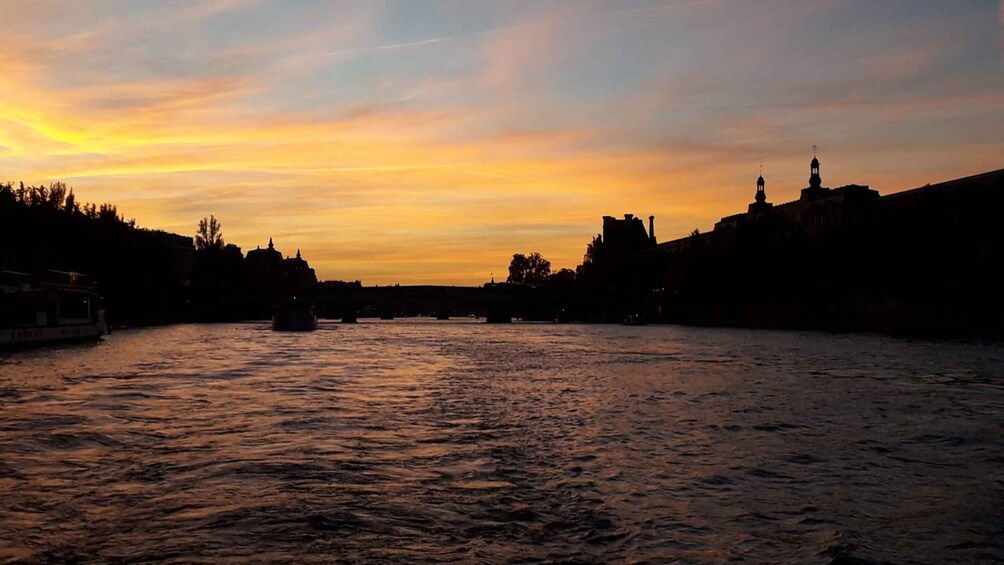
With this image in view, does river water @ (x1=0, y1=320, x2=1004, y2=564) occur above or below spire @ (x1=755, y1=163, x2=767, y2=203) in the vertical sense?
below

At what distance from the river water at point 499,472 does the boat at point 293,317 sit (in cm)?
7155

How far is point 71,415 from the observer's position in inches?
867

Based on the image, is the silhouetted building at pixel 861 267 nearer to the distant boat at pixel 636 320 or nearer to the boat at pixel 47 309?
the distant boat at pixel 636 320

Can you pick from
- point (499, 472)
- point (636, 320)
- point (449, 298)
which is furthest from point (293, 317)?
point (499, 472)

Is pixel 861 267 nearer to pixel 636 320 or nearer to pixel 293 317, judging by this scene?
pixel 636 320

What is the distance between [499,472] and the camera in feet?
48.7

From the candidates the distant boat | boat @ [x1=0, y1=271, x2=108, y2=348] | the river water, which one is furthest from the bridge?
the river water

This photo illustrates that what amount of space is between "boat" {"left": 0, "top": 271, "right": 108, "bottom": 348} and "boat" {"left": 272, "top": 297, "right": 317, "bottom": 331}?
96.9ft

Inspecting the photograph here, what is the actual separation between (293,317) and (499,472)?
302ft

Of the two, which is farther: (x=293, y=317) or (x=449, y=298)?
(x=449, y=298)

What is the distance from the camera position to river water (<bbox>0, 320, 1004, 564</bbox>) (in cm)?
1034

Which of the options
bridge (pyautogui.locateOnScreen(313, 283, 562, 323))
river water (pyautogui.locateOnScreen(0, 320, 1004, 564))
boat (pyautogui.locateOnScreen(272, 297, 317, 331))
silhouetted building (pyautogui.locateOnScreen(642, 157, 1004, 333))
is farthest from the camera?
bridge (pyautogui.locateOnScreen(313, 283, 562, 323))

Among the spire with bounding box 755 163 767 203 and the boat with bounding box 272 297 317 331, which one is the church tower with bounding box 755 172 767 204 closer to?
the spire with bounding box 755 163 767 203

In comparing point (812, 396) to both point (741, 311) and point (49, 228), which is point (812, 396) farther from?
point (741, 311)
